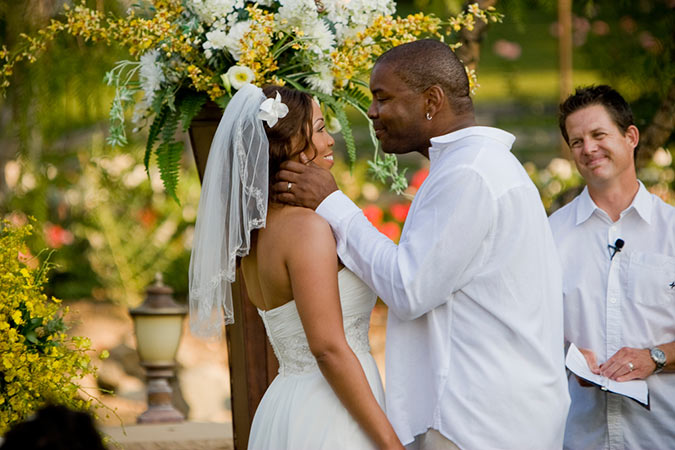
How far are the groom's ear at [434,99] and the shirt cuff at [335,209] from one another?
0.41 metres

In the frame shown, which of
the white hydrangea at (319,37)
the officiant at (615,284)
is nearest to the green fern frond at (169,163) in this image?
the white hydrangea at (319,37)

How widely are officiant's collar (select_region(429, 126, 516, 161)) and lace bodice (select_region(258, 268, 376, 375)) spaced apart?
19.7 inches

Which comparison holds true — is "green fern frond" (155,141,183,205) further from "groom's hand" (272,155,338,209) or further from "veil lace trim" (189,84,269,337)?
"groom's hand" (272,155,338,209)

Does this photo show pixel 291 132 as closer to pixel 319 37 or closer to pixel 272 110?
pixel 272 110

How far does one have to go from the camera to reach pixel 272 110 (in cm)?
303

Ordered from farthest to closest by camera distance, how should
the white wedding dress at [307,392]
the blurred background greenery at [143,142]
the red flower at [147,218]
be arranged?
the red flower at [147,218] → the blurred background greenery at [143,142] → the white wedding dress at [307,392]

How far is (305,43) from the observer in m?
3.53

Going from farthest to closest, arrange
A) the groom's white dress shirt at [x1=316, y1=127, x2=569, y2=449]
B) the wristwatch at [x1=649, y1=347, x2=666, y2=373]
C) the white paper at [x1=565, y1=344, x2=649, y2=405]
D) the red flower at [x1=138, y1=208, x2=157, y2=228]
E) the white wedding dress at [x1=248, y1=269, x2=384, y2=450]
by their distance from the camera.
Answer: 1. the red flower at [x1=138, y1=208, x2=157, y2=228]
2. the wristwatch at [x1=649, y1=347, x2=666, y2=373]
3. the white paper at [x1=565, y1=344, x2=649, y2=405]
4. the white wedding dress at [x1=248, y1=269, x2=384, y2=450]
5. the groom's white dress shirt at [x1=316, y1=127, x2=569, y2=449]

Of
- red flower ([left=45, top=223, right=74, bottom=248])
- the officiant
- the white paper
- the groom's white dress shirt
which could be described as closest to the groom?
A: the groom's white dress shirt

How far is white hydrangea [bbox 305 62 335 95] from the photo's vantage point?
359cm

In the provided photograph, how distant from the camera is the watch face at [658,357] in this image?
11.1ft

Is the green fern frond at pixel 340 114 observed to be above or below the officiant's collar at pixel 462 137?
above

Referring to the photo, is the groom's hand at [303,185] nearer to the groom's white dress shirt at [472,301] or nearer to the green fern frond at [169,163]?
the groom's white dress shirt at [472,301]

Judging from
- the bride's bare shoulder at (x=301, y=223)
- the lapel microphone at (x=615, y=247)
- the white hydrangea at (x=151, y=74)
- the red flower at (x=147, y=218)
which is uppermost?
the white hydrangea at (x=151, y=74)
